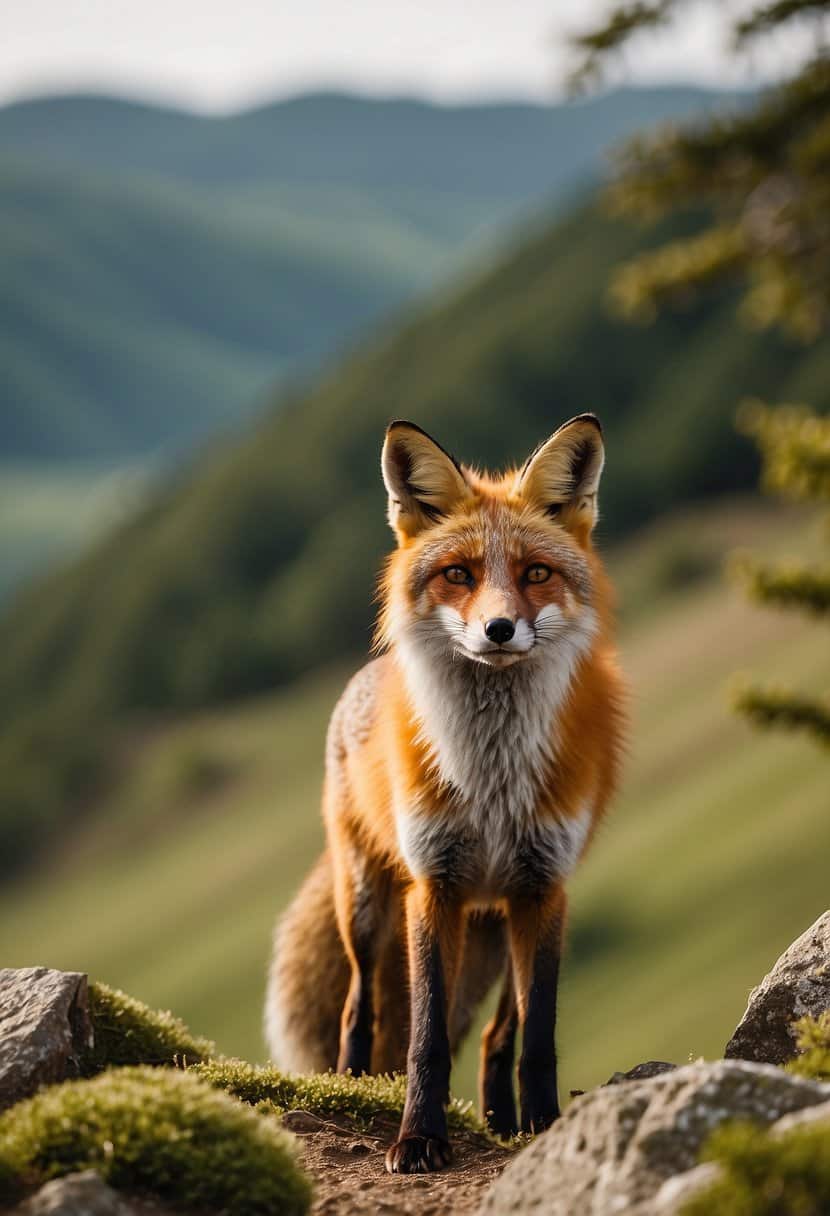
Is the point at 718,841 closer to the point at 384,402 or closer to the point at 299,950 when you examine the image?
the point at 299,950

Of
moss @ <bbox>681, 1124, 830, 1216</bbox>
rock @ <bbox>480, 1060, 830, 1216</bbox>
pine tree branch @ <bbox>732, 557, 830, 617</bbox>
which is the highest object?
pine tree branch @ <bbox>732, 557, 830, 617</bbox>

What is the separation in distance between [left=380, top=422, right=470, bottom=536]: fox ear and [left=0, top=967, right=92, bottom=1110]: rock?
2986 mm

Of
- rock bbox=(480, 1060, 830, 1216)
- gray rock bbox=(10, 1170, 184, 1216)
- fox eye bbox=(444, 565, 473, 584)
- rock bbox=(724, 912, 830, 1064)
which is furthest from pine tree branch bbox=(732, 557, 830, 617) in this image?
gray rock bbox=(10, 1170, 184, 1216)

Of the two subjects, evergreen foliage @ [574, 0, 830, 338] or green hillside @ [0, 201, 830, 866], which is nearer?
evergreen foliage @ [574, 0, 830, 338]

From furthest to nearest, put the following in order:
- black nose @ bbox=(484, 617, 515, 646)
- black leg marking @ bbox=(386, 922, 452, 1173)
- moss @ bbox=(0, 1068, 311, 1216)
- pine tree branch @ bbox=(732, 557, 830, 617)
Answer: pine tree branch @ bbox=(732, 557, 830, 617), black leg marking @ bbox=(386, 922, 452, 1173), black nose @ bbox=(484, 617, 515, 646), moss @ bbox=(0, 1068, 311, 1216)

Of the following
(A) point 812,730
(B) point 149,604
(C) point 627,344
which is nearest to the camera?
(A) point 812,730

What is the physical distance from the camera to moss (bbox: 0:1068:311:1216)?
18.2 feet

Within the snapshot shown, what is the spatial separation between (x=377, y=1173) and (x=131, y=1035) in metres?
1.96

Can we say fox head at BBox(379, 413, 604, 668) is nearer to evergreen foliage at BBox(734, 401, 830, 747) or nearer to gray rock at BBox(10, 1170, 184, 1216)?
gray rock at BBox(10, 1170, 184, 1216)

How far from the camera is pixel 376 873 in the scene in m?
8.38

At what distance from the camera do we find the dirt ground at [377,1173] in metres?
6.18

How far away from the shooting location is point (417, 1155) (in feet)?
22.4

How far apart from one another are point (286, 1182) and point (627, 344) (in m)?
150

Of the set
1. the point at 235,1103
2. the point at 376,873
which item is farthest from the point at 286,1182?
the point at 376,873
